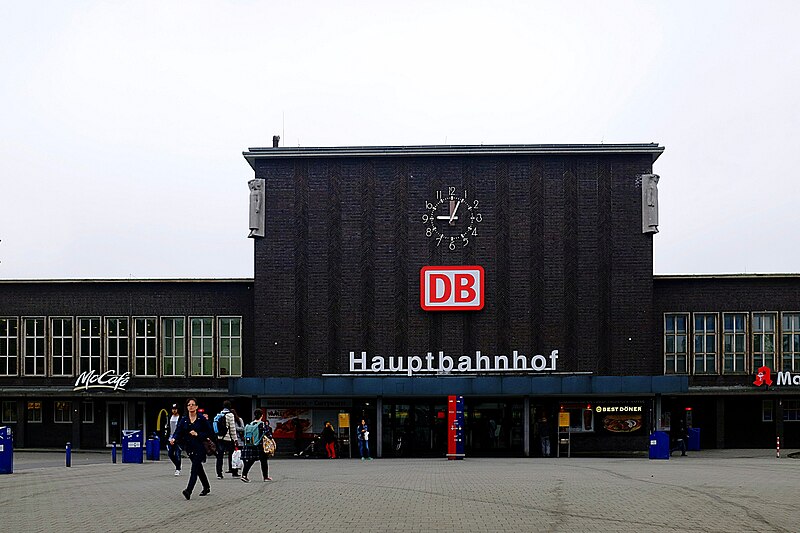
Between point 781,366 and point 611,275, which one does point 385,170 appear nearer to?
point 611,275

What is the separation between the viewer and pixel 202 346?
47.7 meters

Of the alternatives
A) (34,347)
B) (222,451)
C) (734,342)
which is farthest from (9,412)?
(734,342)

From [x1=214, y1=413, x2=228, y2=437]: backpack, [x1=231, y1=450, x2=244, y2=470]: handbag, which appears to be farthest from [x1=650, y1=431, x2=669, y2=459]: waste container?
[x1=214, y1=413, x2=228, y2=437]: backpack

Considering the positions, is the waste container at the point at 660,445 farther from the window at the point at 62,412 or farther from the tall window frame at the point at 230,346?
the window at the point at 62,412

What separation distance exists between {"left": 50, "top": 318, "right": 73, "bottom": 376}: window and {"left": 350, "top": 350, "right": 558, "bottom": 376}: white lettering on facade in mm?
13448

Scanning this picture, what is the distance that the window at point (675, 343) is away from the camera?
47.2 metres

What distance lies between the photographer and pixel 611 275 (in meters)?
44.2

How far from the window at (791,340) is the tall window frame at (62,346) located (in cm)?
3151

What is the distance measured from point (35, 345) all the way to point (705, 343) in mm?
29874

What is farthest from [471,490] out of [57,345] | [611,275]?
[57,345]

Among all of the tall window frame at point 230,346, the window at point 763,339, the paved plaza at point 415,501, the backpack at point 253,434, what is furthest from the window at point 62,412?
the window at point 763,339

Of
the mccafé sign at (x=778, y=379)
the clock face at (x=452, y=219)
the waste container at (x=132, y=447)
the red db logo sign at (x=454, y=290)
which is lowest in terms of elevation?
the waste container at (x=132, y=447)

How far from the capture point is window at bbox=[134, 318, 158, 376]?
47750 millimetres

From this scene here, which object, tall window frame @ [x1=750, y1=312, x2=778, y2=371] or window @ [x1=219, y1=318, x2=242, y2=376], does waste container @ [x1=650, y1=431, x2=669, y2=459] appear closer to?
tall window frame @ [x1=750, y1=312, x2=778, y2=371]
